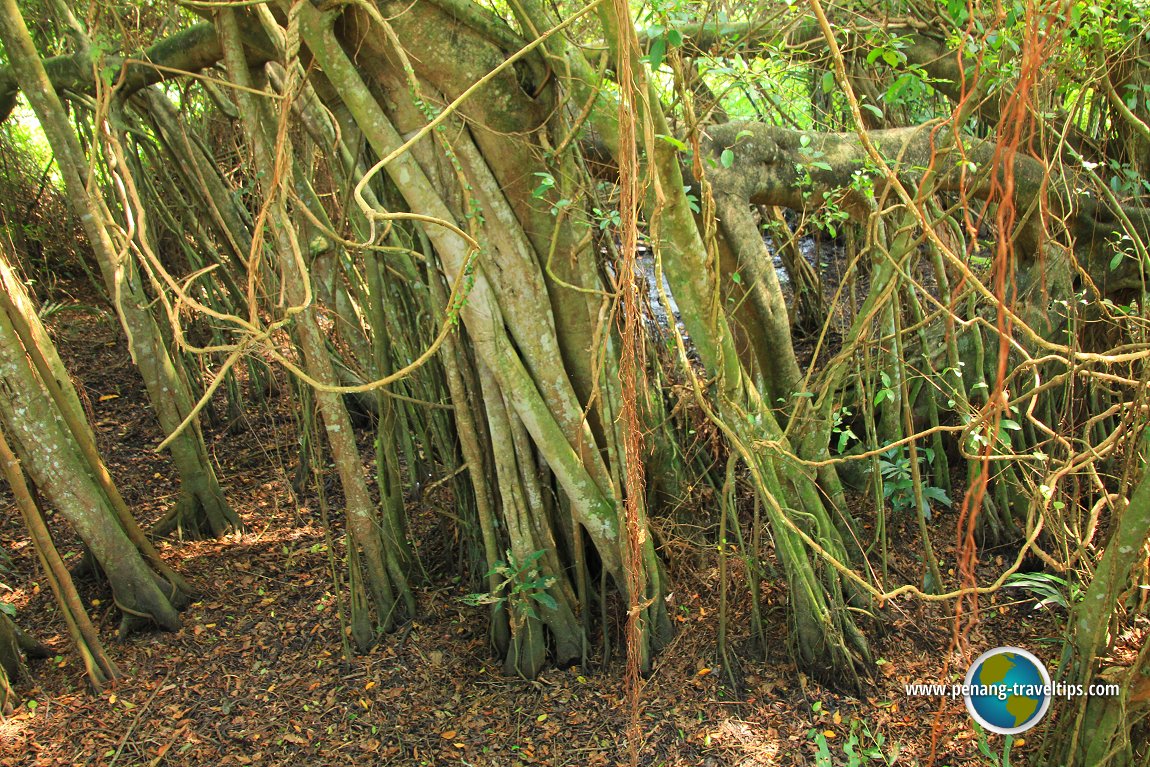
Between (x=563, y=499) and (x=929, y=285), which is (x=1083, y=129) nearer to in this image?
(x=929, y=285)

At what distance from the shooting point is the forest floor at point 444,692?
3.23 meters

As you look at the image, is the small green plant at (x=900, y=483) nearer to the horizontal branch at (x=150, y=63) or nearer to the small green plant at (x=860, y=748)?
the small green plant at (x=860, y=748)

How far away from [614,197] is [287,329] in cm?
207

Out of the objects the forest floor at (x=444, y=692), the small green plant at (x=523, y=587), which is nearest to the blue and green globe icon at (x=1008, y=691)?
the forest floor at (x=444, y=692)

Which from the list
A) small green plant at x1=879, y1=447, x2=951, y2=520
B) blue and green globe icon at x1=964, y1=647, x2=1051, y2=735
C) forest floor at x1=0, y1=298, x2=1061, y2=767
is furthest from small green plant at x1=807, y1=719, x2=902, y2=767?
small green plant at x1=879, y1=447, x2=951, y2=520

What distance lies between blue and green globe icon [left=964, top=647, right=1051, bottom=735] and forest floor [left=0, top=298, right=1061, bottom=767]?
0.09 m

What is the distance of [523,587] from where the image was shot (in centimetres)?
340

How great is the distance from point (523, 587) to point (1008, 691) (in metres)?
1.84

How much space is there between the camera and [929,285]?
6211 millimetres

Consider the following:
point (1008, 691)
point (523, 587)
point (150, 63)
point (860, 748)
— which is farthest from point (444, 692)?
point (150, 63)

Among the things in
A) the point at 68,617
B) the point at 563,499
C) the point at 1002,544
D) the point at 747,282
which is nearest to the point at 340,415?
the point at 563,499

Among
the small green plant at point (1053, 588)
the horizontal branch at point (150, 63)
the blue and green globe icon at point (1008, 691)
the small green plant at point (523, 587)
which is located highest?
the horizontal branch at point (150, 63)

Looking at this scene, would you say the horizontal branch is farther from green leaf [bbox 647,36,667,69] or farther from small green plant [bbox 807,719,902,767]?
small green plant [bbox 807,719,902,767]

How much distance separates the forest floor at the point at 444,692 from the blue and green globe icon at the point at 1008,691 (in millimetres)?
92
